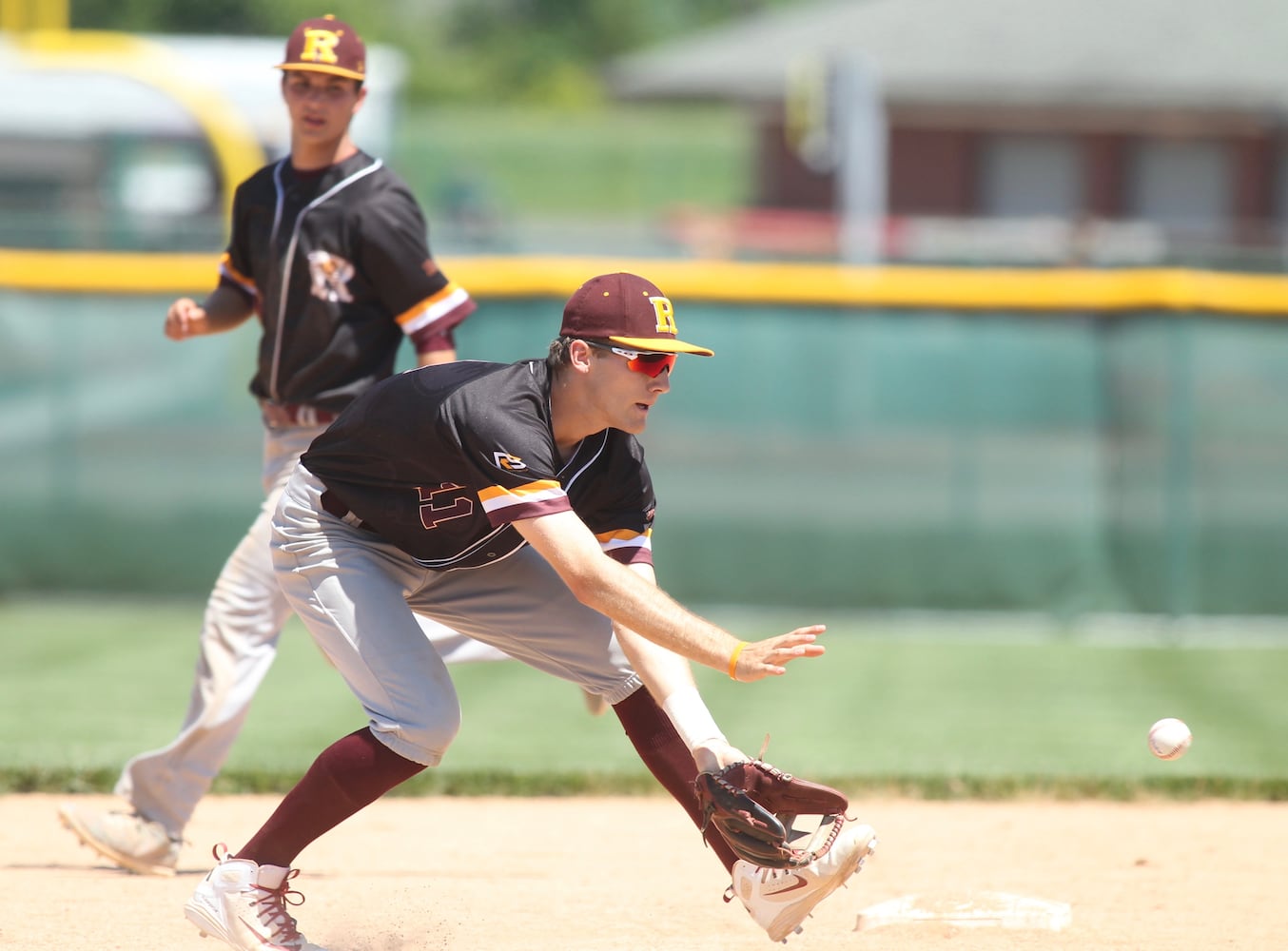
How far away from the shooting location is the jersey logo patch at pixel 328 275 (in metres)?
4.56

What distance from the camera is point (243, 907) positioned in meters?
3.51

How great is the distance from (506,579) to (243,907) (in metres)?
0.90

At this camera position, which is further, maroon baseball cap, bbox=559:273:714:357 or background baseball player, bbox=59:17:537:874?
background baseball player, bbox=59:17:537:874

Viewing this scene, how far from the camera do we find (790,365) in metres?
8.67

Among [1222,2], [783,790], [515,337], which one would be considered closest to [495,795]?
[783,790]

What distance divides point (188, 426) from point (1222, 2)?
66.8 feet

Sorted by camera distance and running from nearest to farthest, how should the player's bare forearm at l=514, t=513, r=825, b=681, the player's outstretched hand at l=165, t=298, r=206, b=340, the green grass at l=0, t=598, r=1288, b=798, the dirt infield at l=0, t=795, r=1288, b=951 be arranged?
the player's bare forearm at l=514, t=513, r=825, b=681
the dirt infield at l=0, t=795, r=1288, b=951
the player's outstretched hand at l=165, t=298, r=206, b=340
the green grass at l=0, t=598, r=1288, b=798

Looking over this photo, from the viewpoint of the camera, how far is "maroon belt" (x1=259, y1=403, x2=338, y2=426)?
4625mm

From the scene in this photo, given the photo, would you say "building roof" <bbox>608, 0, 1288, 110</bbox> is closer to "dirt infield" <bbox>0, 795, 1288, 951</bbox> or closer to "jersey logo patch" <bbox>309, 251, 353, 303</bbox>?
"dirt infield" <bbox>0, 795, 1288, 951</bbox>

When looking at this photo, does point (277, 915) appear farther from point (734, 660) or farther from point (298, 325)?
point (298, 325)

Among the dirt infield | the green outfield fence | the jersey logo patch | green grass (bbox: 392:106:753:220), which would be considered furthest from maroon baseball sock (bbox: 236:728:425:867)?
green grass (bbox: 392:106:753:220)

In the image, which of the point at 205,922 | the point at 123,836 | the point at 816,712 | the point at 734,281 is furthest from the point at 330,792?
the point at 734,281

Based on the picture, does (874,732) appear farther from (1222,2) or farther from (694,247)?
(1222,2)

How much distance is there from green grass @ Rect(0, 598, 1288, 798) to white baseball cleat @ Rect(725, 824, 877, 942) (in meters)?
2.02
